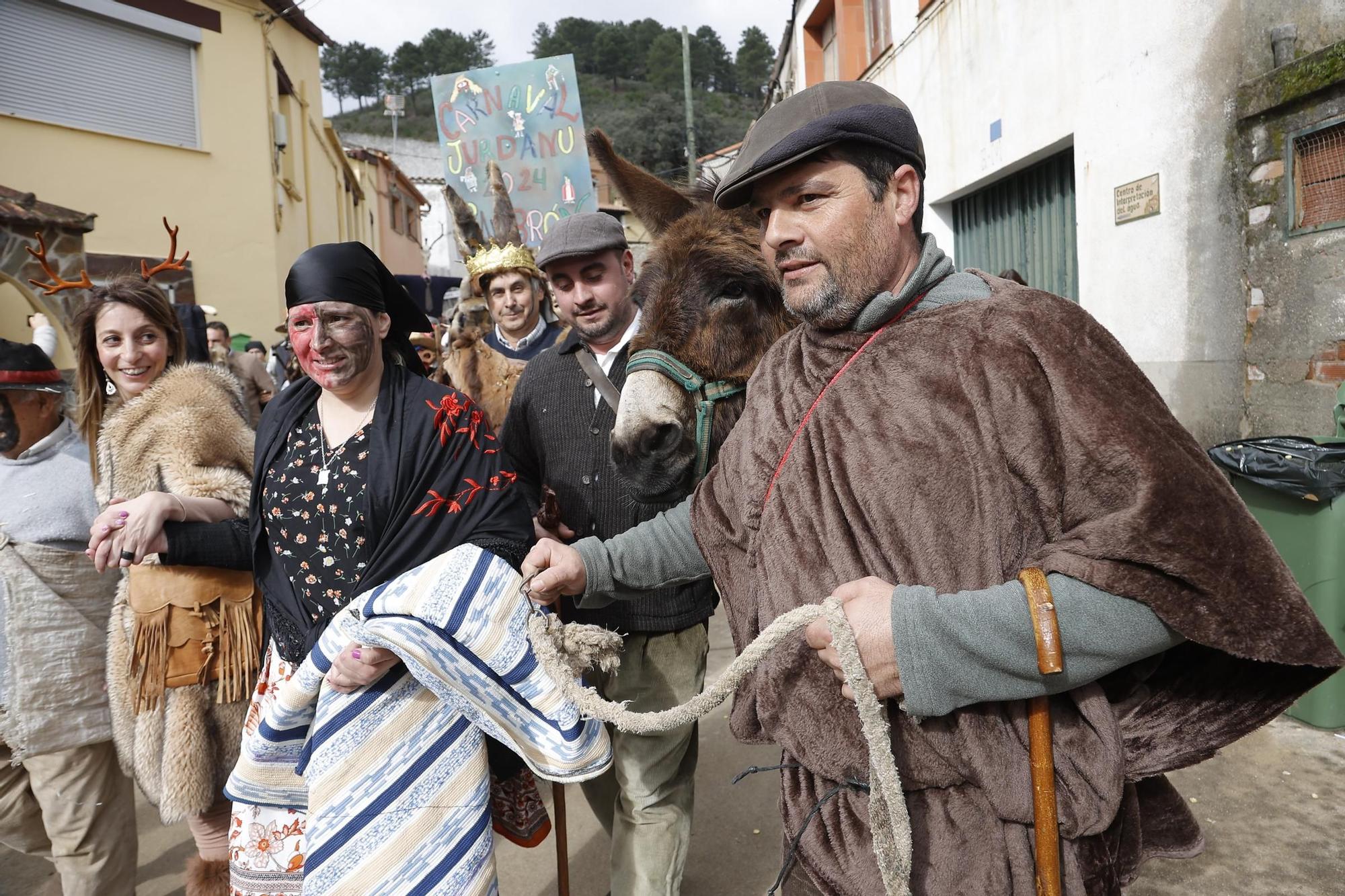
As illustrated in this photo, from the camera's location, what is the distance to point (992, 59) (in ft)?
23.5

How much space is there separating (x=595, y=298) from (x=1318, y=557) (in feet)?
10.8

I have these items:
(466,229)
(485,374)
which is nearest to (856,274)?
(485,374)

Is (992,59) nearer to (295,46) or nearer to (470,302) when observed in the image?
(470,302)

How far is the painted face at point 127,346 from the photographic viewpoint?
8.43 feet

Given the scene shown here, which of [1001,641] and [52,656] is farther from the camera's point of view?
[52,656]

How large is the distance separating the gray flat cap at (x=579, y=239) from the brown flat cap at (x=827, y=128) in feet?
4.68

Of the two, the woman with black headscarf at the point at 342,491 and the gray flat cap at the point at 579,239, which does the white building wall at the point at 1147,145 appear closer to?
the gray flat cap at the point at 579,239

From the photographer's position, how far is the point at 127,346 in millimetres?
2570

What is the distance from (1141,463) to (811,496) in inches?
18.6

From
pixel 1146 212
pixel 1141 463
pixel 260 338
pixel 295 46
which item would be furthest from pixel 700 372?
pixel 295 46

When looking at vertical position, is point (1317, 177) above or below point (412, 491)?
above

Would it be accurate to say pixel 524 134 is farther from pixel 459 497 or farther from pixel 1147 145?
pixel 459 497

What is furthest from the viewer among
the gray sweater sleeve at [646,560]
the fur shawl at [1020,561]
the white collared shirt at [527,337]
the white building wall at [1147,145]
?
the white building wall at [1147,145]

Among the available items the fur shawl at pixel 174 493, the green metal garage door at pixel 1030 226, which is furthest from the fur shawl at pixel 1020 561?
the green metal garage door at pixel 1030 226
